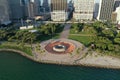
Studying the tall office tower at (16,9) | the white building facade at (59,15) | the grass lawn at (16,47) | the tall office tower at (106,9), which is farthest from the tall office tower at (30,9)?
the grass lawn at (16,47)

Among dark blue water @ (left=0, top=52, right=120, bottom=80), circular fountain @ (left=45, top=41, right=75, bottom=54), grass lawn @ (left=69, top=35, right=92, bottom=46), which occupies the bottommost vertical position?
dark blue water @ (left=0, top=52, right=120, bottom=80)

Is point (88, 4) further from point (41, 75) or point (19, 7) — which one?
point (41, 75)

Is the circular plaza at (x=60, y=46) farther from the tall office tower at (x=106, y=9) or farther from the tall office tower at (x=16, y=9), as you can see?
the tall office tower at (x=16, y=9)

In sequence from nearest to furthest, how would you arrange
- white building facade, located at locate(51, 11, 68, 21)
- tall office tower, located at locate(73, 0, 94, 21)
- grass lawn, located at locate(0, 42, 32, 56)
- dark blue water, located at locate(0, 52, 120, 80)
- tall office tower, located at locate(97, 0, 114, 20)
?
dark blue water, located at locate(0, 52, 120, 80), grass lawn, located at locate(0, 42, 32, 56), tall office tower, located at locate(97, 0, 114, 20), white building facade, located at locate(51, 11, 68, 21), tall office tower, located at locate(73, 0, 94, 21)

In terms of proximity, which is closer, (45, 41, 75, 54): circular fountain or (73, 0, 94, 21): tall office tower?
(45, 41, 75, 54): circular fountain

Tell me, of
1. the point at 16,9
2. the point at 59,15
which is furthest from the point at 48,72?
the point at 16,9

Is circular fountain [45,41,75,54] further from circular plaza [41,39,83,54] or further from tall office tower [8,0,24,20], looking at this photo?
tall office tower [8,0,24,20]

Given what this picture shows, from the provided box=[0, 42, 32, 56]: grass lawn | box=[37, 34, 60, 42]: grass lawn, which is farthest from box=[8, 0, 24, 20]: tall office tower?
box=[0, 42, 32, 56]: grass lawn
